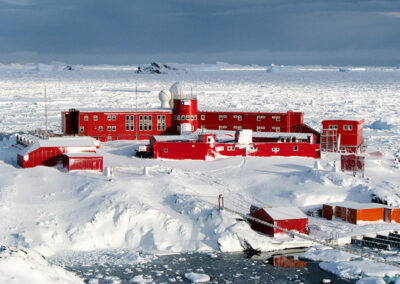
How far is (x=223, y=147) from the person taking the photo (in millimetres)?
39188

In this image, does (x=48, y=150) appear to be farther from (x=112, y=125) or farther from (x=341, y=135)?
(x=341, y=135)

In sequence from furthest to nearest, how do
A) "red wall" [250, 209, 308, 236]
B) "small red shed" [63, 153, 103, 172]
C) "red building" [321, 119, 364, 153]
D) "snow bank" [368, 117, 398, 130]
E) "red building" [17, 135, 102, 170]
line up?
"snow bank" [368, 117, 398, 130], "red building" [321, 119, 364, 153], "red building" [17, 135, 102, 170], "small red shed" [63, 153, 103, 172], "red wall" [250, 209, 308, 236]

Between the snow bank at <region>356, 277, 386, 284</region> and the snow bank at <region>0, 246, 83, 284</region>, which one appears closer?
the snow bank at <region>0, 246, 83, 284</region>

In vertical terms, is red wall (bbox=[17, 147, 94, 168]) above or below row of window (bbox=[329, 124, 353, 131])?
below

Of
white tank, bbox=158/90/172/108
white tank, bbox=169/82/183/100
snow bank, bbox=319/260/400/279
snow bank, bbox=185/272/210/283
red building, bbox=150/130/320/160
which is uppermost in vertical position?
white tank, bbox=169/82/183/100

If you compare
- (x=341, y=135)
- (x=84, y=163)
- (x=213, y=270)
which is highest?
(x=341, y=135)

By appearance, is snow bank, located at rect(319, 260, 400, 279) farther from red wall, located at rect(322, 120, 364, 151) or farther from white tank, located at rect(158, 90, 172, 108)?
white tank, located at rect(158, 90, 172, 108)

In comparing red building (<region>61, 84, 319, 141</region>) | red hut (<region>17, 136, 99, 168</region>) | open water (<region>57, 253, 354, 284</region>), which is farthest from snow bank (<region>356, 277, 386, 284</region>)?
red building (<region>61, 84, 319, 141</region>)

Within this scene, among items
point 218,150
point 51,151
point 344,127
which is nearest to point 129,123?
point 218,150

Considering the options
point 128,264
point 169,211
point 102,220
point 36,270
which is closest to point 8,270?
point 36,270

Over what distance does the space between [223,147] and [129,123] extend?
8.96 m

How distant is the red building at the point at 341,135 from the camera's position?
43500 millimetres

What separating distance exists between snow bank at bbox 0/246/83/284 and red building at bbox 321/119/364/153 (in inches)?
984

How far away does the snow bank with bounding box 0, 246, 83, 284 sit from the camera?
19.6 m
